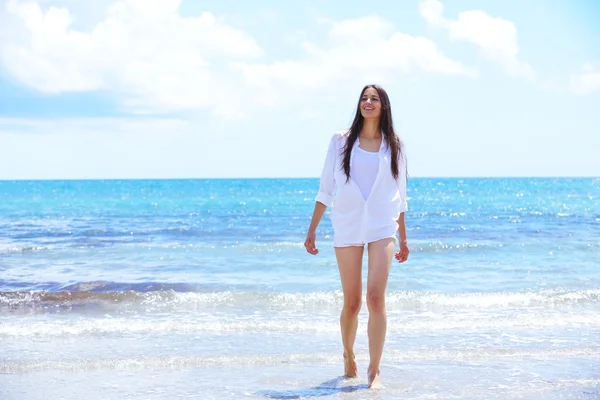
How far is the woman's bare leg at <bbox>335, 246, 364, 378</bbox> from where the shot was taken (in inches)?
197

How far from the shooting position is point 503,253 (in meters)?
15.5

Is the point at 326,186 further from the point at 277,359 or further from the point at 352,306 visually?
the point at 277,359

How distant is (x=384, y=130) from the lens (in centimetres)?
507

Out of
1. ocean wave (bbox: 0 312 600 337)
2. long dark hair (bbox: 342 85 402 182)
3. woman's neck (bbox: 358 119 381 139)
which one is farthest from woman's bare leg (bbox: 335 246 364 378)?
ocean wave (bbox: 0 312 600 337)

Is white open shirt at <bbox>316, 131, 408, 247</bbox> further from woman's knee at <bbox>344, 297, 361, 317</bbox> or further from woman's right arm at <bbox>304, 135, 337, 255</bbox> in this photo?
woman's knee at <bbox>344, 297, 361, 317</bbox>

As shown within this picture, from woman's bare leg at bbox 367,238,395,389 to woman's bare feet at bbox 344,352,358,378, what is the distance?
331 millimetres

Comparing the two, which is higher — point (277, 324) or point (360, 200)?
point (360, 200)

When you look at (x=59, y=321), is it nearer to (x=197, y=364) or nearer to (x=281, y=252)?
(x=197, y=364)

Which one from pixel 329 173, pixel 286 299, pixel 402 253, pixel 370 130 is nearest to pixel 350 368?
pixel 402 253

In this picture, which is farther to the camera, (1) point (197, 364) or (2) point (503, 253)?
(2) point (503, 253)

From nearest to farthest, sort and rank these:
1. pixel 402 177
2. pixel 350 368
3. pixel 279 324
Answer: pixel 402 177, pixel 350 368, pixel 279 324

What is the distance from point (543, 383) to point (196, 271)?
339 inches

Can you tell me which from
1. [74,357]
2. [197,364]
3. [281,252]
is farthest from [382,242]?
[281,252]

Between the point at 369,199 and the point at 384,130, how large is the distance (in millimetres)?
537
